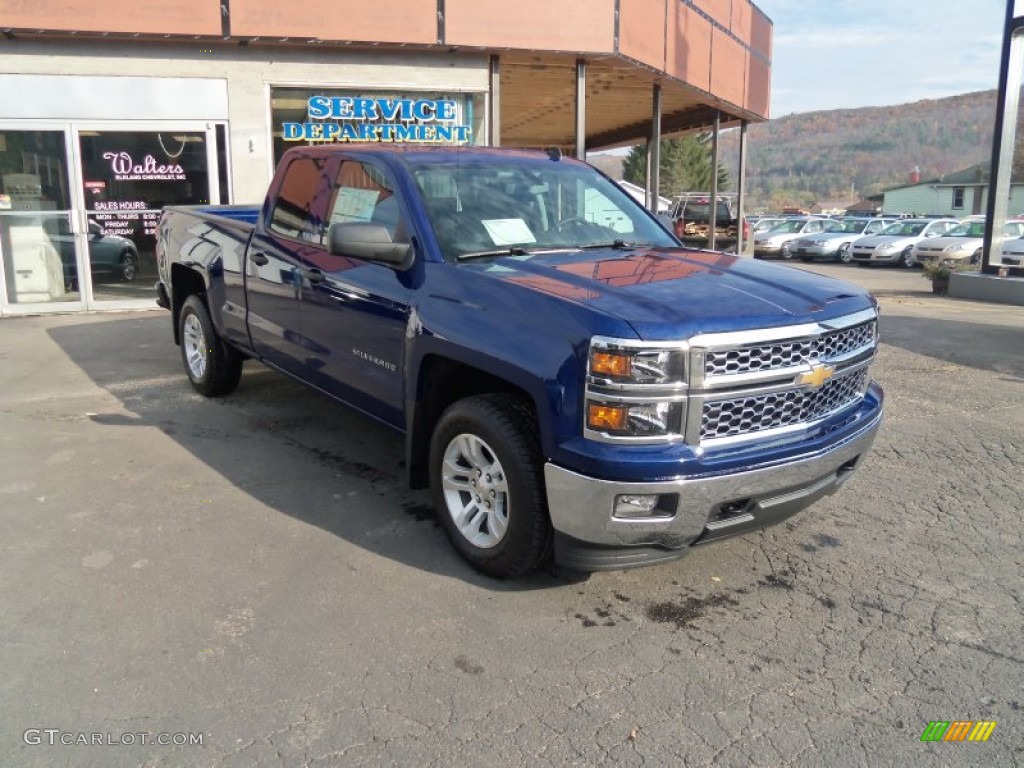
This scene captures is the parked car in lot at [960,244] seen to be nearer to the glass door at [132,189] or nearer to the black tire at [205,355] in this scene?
the glass door at [132,189]

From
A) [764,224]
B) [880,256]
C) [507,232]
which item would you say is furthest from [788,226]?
[507,232]

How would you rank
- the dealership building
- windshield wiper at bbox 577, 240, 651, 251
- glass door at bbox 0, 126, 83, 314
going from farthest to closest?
glass door at bbox 0, 126, 83, 314 → the dealership building → windshield wiper at bbox 577, 240, 651, 251

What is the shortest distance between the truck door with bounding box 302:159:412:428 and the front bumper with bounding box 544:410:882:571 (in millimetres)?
1355

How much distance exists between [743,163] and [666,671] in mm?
19616

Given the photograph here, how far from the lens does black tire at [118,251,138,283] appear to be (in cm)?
1176

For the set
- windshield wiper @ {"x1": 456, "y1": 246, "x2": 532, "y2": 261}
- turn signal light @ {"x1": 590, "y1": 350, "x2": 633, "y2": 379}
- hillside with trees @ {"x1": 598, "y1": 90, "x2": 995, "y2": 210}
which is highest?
hillside with trees @ {"x1": 598, "y1": 90, "x2": 995, "y2": 210}

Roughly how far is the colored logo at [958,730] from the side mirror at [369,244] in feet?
9.54

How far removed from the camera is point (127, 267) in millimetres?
11789

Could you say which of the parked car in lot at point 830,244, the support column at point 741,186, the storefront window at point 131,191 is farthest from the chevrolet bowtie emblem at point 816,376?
the parked car in lot at point 830,244

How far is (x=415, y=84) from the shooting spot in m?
12.1

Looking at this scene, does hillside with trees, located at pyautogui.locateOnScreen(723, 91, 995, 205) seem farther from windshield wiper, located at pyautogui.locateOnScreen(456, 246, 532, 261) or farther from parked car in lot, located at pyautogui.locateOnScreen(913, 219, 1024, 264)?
windshield wiper, located at pyautogui.locateOnScreen(456, 246, 532, 261)

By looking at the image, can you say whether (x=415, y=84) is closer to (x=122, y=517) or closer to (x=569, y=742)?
(x=122, y=517)

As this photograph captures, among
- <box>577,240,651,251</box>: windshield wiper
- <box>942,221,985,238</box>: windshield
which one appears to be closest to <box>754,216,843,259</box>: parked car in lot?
<box>942,221,985,238</box>: windshield

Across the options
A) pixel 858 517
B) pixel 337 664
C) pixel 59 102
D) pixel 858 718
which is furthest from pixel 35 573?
pixel 59 102
